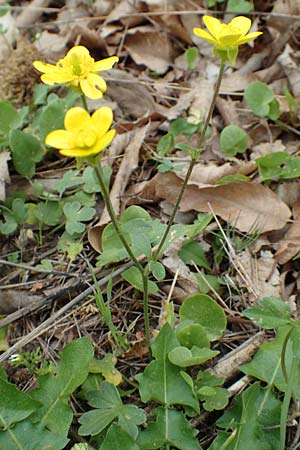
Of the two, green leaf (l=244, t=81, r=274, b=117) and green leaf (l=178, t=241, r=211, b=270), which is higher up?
green leaf (l=244, t=81, r=274, b=117)

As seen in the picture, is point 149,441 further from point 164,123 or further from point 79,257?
point 164,123

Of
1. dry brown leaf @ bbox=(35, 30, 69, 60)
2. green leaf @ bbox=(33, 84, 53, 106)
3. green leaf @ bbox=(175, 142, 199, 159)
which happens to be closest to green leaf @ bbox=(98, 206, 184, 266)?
green leaf @ bbox=(175, 142, 199, 159)

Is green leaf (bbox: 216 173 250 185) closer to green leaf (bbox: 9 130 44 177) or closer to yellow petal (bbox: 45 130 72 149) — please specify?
green leaf (bbox: 9 130 44 177)

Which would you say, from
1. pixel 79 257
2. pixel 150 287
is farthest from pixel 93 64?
pixel 79 257

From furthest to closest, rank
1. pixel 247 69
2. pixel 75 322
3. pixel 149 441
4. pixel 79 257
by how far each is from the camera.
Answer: pixel 247 69 < pixel 79 257 < pixel 75 322 < pixel 149 441

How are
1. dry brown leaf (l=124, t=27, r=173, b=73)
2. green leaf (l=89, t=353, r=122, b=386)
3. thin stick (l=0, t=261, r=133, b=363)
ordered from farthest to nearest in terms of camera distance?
dry brown leaf (l=124, t=27, r=173, b=73) → thin stick (l=0, t=261, r=133, b=363) → green leaf (l=89, t=353, r=122, b=386)

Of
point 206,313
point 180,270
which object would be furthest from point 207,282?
point 206,313

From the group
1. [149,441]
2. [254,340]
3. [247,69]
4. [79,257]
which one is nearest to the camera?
[149,441]

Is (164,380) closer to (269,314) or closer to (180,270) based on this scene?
(269,314)
